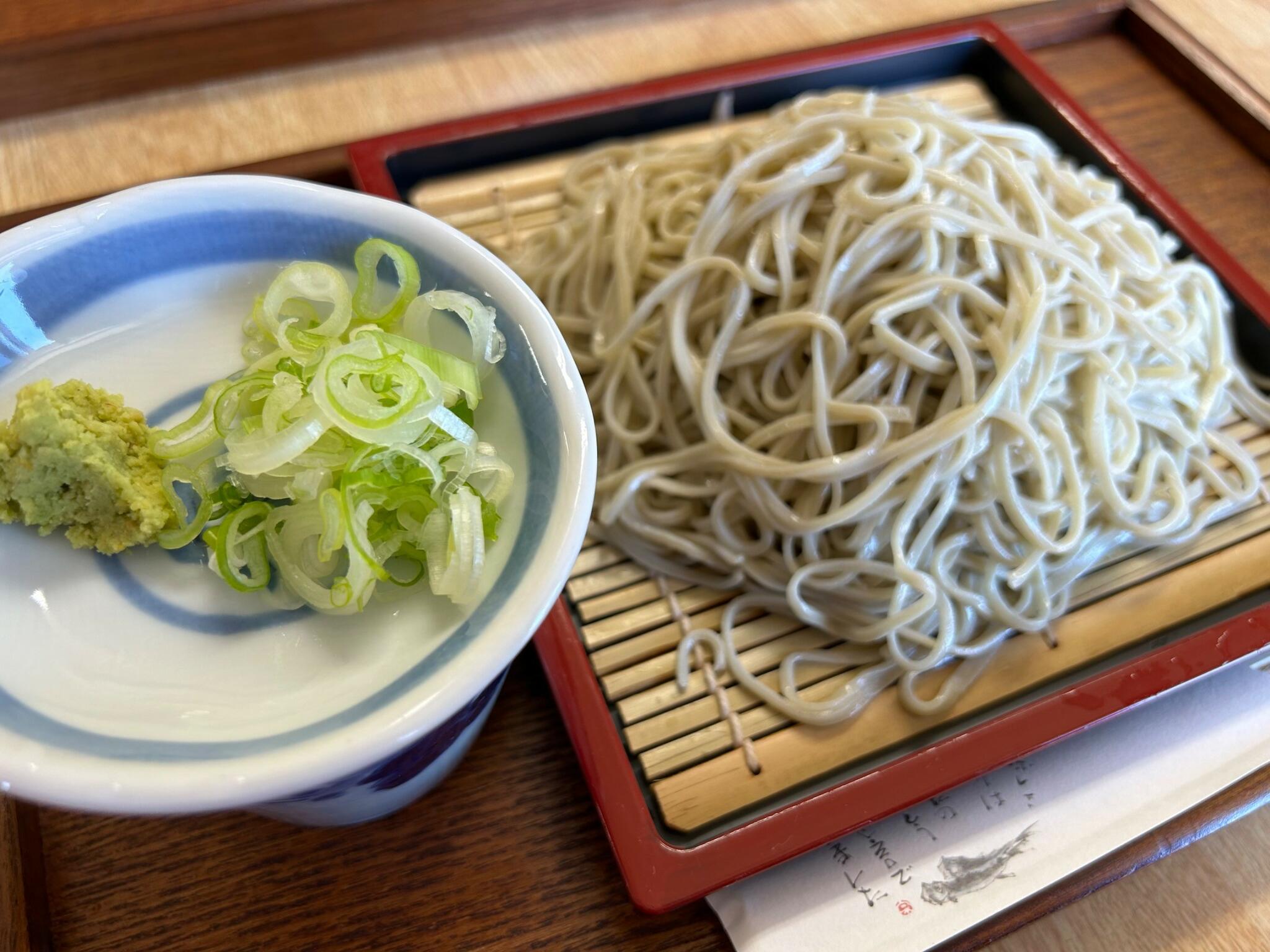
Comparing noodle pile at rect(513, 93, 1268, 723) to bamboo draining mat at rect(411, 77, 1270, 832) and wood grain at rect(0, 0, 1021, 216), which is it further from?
wood grain at rect(0, 0, 1021, 216)

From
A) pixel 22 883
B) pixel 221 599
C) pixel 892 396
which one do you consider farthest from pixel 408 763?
pixel 892 396

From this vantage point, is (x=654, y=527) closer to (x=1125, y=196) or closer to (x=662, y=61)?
(x=1125, y=196)

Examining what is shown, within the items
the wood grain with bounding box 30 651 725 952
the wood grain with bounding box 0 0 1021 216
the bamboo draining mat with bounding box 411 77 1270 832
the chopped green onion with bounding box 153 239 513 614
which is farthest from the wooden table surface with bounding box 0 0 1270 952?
the wood grain with bounding box 0 0 1021 216

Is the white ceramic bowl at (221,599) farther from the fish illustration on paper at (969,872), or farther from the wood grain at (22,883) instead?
the fish illustration on paper at (969,872)

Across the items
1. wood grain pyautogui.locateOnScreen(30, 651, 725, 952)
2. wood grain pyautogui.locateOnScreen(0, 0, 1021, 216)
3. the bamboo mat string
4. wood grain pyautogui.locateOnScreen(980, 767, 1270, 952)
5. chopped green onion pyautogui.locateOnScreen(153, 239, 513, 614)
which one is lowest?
wood grain pyautogui.locateOnScreen(30, 651, 725, 952)

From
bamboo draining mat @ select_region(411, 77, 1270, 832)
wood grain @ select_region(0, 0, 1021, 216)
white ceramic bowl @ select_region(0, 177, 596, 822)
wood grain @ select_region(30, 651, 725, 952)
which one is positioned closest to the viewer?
white ceramic bowl @ select_region(0, 177, 596, 822)
